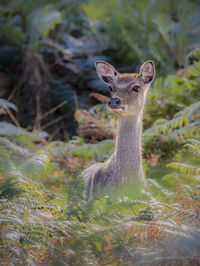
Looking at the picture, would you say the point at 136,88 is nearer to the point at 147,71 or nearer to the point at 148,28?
the point at 147,71

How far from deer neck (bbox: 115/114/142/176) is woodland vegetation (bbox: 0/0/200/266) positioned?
23cm

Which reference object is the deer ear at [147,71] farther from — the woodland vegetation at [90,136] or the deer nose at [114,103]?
the woodland vegetation at [90,136]

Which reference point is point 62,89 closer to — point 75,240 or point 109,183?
point 109,183

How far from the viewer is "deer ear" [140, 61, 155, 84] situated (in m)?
4.15

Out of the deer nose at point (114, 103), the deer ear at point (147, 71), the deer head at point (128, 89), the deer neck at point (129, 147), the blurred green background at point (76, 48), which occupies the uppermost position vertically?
the blurred green background at point (76, 48)

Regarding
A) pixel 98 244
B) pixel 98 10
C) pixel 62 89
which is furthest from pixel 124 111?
pixel 98 10

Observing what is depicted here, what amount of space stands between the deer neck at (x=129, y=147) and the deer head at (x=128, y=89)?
0.28 feet

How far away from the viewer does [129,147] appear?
3.97 metres

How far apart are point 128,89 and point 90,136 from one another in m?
2.78

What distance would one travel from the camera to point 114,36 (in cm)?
977

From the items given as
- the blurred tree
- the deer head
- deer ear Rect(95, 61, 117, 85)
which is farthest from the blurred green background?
the deer head

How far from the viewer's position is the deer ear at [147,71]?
4152 millimetres

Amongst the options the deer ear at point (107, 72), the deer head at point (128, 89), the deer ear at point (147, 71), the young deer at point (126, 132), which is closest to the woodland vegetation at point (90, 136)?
the young deer at point (126, 132)

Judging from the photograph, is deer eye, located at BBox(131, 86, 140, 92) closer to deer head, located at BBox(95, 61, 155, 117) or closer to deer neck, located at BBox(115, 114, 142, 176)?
deer head, located at BBox(95, 61, 155, 117)
